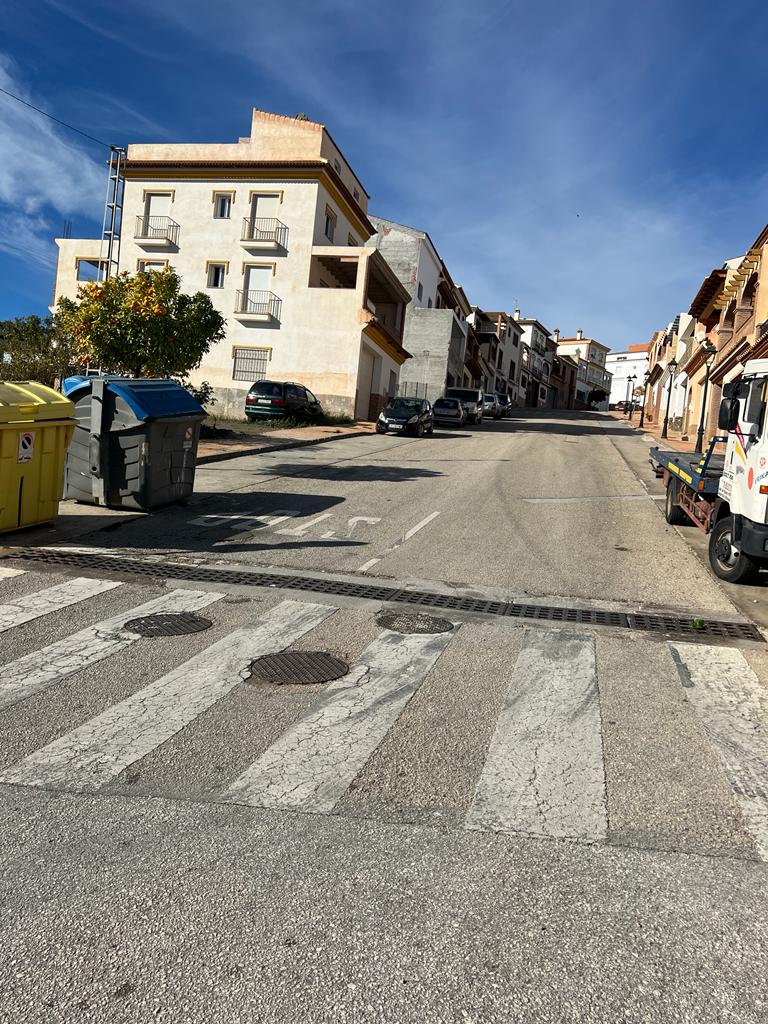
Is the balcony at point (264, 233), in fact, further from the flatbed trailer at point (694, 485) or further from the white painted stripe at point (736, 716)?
the white painted stripe at point (736, 716)

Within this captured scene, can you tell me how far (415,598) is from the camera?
7773mm

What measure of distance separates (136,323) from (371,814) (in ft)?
46.0

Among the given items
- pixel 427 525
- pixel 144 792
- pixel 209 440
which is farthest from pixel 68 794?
pixel 209 440

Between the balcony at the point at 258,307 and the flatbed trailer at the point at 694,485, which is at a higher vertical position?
the balcony at the point at 258,307

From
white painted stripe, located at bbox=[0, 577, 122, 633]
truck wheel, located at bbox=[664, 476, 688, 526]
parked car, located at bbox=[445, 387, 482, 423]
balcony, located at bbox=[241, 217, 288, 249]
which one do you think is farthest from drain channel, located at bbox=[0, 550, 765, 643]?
parked car, located at bbox=[445, 387, 482, 423]

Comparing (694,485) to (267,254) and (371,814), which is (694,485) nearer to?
(371,814)

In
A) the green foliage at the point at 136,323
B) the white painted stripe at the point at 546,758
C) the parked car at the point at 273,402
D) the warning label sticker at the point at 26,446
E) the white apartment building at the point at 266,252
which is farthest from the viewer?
the white apartment building at the point at 266,252

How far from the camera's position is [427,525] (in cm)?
1163

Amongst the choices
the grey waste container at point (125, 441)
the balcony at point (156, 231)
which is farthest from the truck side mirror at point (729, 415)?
the balcony at point (156, 231)

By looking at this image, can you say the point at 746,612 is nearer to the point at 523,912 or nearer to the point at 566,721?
the point at 566,721

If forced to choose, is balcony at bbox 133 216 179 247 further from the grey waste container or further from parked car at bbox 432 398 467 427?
the grey waste container

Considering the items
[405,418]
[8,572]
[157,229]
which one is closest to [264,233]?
[157,229]

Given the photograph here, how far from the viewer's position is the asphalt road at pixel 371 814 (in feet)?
8.59

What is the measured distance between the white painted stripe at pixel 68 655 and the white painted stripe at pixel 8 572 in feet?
5.19
